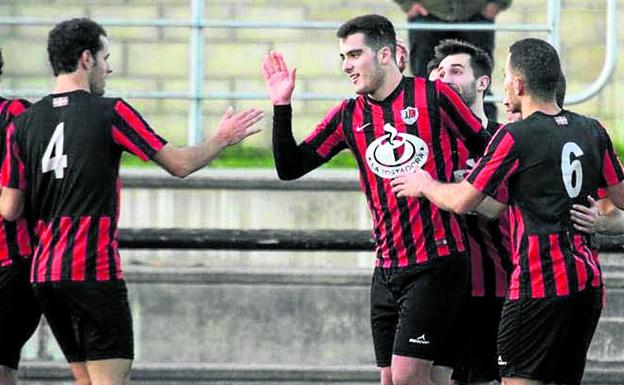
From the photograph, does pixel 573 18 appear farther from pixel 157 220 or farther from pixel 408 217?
pixel 408 217

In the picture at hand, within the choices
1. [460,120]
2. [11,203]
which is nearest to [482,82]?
[460,120]

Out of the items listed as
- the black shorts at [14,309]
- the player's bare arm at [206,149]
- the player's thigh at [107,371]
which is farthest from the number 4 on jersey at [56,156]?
the player's thigh at [107,371]

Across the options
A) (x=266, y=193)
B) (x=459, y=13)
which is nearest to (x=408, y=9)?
(x=459, y=13)

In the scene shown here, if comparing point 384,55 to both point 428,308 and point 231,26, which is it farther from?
point 231,26

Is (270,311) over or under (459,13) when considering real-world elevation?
under

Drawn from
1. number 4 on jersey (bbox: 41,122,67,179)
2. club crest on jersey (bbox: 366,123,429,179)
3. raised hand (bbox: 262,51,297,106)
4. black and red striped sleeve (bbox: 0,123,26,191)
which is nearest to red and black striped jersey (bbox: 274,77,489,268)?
club crest on jersey (bbox: 366,123,429,179)

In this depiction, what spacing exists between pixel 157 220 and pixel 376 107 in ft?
7.93

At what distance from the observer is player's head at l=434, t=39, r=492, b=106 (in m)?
9.27

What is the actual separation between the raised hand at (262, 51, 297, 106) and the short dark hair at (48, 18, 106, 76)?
2.67 feet

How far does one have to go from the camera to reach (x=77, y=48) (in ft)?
27.7

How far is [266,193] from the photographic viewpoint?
10.8 metres

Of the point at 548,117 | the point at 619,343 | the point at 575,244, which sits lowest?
the point at 619,343

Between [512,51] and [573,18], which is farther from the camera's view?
[573,18]

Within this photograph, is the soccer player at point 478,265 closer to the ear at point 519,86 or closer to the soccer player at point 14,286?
the ear at point 519,86
